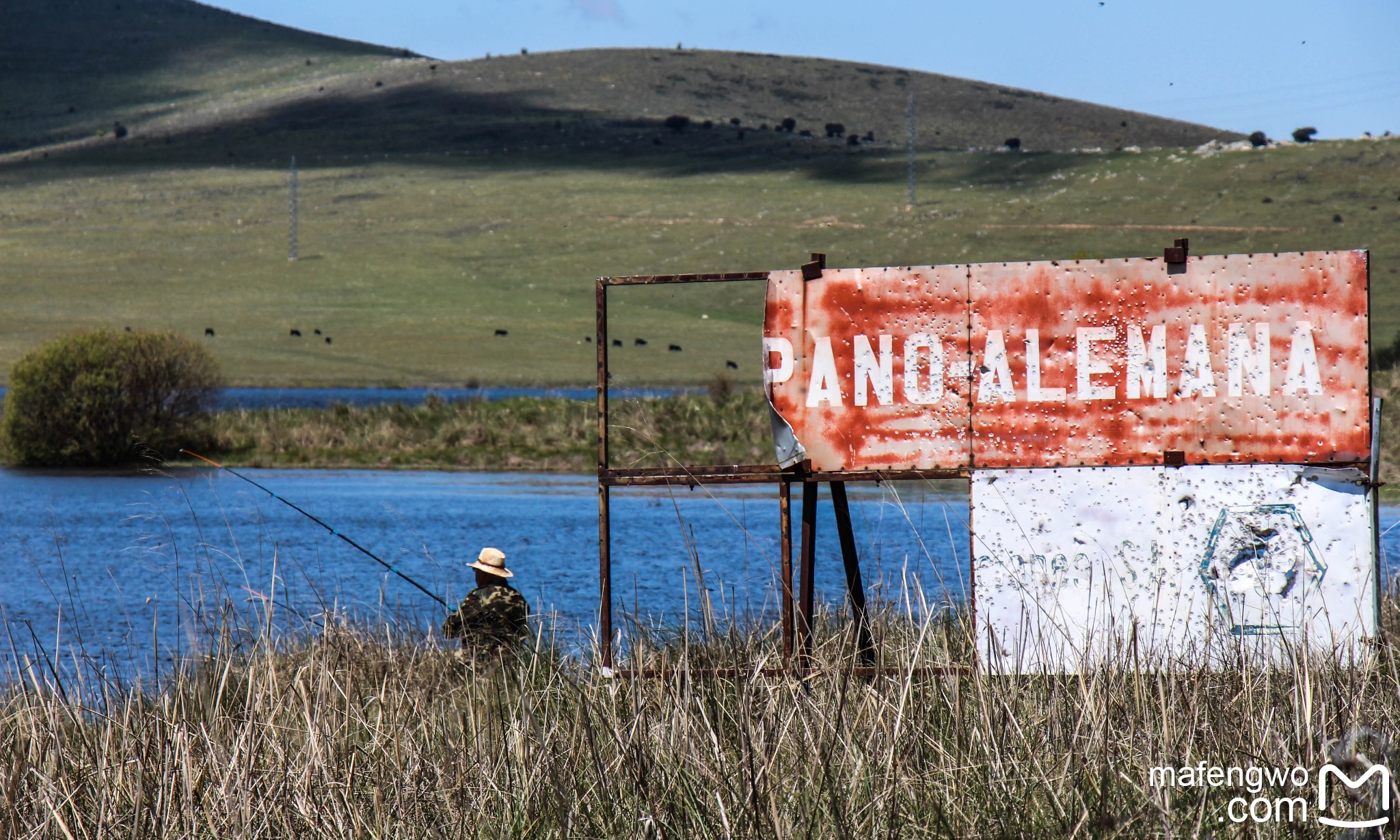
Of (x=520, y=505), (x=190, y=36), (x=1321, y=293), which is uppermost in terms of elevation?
(x=190, y=36)

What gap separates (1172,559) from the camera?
22.2ft

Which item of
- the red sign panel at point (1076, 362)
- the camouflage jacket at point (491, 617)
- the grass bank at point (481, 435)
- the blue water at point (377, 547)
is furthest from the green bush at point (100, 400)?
the red sign panel at point (1076, 362)

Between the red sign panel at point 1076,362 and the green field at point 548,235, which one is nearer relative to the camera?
the red sign panel at point 1076,362

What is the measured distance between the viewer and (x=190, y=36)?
629 ft

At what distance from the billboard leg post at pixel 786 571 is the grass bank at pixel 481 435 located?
21.6m

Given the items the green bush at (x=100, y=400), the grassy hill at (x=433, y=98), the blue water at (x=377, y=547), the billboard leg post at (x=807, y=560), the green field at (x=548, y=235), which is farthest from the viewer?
the grassy hill at (x=433, y=98)

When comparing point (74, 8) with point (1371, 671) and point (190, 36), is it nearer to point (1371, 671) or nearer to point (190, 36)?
point (190, 36)

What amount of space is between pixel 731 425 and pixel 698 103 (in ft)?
431

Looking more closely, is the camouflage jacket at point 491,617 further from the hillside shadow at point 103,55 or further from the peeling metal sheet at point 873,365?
the hillside shadow at point 103,55

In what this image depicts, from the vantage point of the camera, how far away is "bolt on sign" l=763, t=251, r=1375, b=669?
6.64m

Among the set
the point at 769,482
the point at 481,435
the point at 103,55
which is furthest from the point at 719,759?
the point at 103,55

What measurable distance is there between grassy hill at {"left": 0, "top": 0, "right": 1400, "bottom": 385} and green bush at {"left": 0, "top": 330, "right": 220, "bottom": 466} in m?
26.9

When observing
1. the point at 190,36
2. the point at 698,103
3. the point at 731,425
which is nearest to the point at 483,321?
the point at 731,425

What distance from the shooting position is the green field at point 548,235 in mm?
69625
